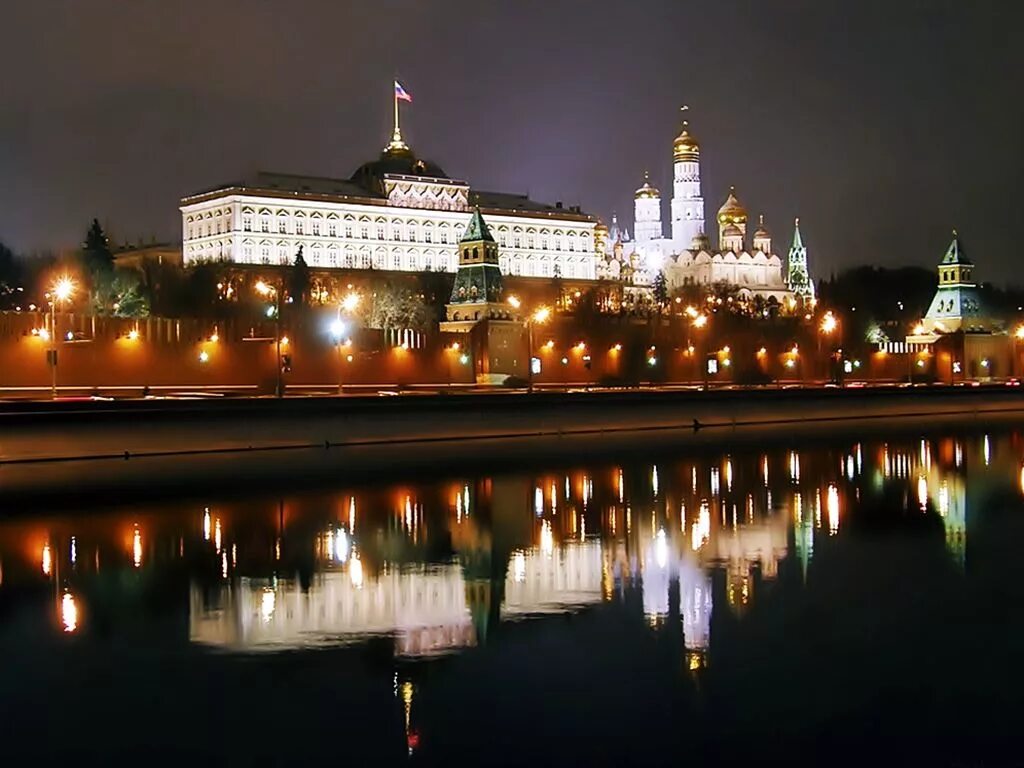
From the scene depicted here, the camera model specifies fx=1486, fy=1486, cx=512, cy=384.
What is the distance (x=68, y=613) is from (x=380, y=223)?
329 feet

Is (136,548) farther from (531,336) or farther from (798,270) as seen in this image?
(798,270)

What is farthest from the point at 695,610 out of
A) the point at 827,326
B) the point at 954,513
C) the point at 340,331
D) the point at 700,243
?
the point at 700,243

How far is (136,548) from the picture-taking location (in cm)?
2053

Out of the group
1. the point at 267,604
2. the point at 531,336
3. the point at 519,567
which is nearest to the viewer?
the point at 267,604

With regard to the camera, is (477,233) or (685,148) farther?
(685,148)

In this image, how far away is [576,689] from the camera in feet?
39.6

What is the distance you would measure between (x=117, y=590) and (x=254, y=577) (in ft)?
5.43

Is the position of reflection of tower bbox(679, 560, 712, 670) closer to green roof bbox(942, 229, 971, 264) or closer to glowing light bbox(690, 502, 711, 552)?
glowing light bbox(690, 502, 711, 552)

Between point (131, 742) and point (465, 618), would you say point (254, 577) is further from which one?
point (131, 742)

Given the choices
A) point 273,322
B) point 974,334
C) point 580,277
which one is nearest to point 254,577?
point 273,322

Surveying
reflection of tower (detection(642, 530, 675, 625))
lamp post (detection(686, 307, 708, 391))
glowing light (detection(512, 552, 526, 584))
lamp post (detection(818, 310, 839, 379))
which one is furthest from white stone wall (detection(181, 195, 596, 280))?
glowing light (detection(512, 552, 526, 584))

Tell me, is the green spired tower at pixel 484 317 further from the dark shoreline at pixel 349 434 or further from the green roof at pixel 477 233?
the dark shoreline at pixel 349 434

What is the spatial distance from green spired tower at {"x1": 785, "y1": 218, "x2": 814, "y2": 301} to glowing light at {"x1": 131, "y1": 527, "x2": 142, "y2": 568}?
12021cm

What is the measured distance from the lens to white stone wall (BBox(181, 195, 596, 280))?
108 m
